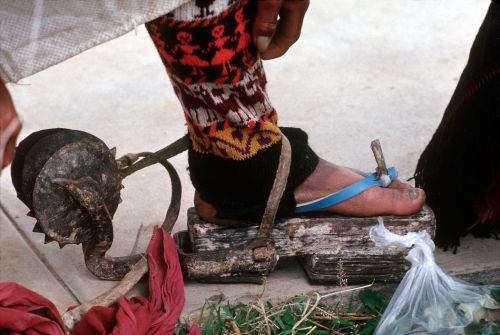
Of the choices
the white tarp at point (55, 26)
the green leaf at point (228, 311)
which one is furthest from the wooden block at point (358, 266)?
the white tarp at point (55, 26)

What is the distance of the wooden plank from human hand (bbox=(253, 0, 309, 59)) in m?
0.44

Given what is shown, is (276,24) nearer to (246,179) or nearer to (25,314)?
(246,179)

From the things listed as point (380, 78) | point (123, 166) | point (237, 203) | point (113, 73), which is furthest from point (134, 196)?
point (380, 78)

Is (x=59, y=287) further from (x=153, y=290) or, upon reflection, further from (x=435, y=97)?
(x=435, y=97)

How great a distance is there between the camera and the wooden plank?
216 cm

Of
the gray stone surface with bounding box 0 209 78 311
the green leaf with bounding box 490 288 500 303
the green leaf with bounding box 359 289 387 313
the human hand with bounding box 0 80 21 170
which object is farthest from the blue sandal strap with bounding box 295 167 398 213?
the human hand with bounding box 0 80 21 170

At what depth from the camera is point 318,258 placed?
7.12ft

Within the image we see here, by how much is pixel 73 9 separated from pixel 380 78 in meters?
1.97

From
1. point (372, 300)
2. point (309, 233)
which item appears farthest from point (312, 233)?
point (372, 300)

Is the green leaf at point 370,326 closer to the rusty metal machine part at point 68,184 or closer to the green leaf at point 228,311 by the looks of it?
the green leaf at point 228,311

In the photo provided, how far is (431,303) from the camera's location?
205cm

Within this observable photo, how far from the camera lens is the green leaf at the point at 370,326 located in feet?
6.85

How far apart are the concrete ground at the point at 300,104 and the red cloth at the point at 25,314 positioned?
0.80 feet

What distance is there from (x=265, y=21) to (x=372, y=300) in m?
0.77
